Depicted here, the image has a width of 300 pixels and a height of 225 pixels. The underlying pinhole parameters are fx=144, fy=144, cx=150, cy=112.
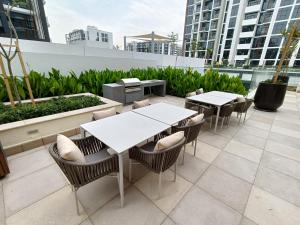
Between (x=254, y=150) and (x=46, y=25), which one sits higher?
(x=46, y=25)

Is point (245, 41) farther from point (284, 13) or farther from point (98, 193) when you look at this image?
point (98, 193)

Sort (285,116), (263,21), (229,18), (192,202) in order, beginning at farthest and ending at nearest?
1. (229,18)
2. (263,21)
3. (285,116)
4. (192,202)

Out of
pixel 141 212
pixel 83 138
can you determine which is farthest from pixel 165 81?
pixel 141 212

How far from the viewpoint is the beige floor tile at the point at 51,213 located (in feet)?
4.62

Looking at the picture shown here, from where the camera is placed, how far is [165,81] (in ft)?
20.4

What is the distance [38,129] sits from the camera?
2584 millimetres

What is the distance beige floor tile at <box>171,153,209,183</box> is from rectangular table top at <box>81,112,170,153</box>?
774 millimetres

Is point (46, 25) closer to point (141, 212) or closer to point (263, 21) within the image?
point (141, 212)

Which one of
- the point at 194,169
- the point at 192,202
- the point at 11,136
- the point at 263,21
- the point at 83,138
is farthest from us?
the point at 263,21

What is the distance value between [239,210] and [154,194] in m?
0.95

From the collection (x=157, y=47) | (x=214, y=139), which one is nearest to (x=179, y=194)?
(x=214, y=139)

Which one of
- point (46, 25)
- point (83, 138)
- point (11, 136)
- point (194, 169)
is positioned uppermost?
point (46, 25)

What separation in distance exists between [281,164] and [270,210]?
3.85 ft

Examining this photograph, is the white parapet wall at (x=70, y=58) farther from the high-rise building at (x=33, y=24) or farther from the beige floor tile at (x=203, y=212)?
the beige floor tile at (x=203, y=212)
